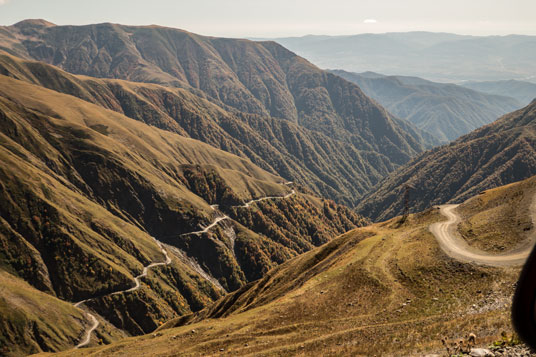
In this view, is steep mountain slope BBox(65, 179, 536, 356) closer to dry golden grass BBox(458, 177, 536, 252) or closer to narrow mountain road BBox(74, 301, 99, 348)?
dry golden grass BBox(458, 177, 536, 252)

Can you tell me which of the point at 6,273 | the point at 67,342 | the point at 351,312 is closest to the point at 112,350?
the point at 351,312

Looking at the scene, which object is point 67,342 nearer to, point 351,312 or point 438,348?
point 351,312

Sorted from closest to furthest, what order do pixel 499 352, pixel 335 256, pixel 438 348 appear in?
pixel 499 352 → pixel 438 348 → pixel 335 256

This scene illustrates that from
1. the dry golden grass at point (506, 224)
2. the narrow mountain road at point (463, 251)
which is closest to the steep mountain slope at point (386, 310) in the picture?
the dry golden grass at point (506, 224)

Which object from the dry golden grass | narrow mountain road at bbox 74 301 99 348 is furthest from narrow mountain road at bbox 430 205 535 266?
narrow mountain road at bbox 74 301 99 348

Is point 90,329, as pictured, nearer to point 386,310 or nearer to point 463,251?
point 386,310

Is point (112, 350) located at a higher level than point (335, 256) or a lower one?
lower

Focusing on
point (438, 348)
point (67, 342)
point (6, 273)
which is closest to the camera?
point (438, 348)
